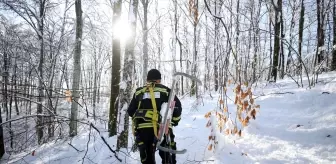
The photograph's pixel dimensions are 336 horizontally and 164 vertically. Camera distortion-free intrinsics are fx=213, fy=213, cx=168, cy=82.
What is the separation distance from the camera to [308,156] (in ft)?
12.7

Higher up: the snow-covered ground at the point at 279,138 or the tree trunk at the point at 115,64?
the tree trunk at the point at 115,64

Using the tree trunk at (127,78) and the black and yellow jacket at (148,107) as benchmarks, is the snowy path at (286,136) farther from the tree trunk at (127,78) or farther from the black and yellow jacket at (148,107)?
the tree trunk at (127,78)

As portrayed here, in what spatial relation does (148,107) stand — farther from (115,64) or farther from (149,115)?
(115,64)

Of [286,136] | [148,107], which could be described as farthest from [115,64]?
[286,136]

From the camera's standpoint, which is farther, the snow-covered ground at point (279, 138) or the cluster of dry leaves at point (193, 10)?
the snow-covered ground at point (279, 138)

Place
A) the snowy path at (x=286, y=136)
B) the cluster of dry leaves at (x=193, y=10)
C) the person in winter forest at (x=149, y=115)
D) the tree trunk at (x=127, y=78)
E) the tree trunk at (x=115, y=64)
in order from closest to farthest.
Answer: the cluster of dry leaves at (x=193, y=10) < the person in winter forest at (x=149, y=115) < the snowy path at (x=286, y=136) < the tree trunk at (x=127, y=78) < the tree trunk at (x=115, y=64)

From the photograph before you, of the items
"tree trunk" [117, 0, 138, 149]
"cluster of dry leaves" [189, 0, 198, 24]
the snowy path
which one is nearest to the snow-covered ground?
the snowy path

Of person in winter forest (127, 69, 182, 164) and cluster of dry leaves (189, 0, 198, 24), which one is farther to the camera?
person in winter forest (127, 69, 182, 164)

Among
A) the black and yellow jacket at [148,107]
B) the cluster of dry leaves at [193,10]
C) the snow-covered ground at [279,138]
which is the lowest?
the snow-covered ground at [279,138]

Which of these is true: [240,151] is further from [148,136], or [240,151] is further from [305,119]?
[148,136]

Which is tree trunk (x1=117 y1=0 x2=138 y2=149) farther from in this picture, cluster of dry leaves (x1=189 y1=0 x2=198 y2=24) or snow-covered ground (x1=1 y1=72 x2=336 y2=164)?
cluster of dry leaves (x1=189 y1=0 x2=198 y2=24)

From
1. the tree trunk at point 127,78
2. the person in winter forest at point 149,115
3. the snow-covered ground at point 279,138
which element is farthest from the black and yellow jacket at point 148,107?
the tree trunk at point 127,78

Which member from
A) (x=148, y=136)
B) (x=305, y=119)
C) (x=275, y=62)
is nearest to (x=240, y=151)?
(x=305, y=119)

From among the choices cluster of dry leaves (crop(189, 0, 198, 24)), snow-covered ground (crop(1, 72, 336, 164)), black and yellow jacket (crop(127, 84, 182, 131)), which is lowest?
snow-covered ground (crop(1, 72, 336, 164))
